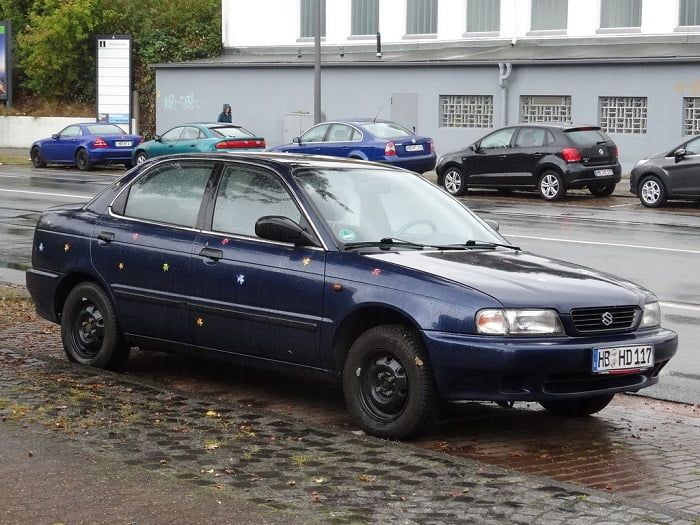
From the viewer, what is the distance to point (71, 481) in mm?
6121

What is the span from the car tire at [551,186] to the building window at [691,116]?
7446 millimetres

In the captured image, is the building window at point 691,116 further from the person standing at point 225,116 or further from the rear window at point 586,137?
the person standing at point 225,116

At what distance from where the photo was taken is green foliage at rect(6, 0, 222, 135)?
4853 centimetres

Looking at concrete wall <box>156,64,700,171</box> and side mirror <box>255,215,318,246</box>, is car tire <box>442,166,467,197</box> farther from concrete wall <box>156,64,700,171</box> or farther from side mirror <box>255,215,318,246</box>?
side mirror <box>255,215,318,246</box>

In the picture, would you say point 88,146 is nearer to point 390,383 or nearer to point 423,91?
point 423,91

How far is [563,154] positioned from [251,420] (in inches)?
788

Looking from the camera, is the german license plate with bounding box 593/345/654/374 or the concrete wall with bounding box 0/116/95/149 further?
the concrete wall with bounding box 0/116/95/149

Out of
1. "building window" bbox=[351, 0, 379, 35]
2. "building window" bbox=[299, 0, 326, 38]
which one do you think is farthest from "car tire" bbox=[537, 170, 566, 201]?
"building window" bbox=[299, 0, 326, 38]

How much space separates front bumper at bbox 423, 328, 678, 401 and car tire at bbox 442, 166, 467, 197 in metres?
21.7

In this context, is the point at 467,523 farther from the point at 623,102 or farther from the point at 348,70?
the point at 348,70

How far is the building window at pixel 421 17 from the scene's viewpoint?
40.8m

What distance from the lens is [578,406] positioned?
8.11 meters

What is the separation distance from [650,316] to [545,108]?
29135 mm

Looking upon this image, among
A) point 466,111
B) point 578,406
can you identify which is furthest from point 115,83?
point 578,406
